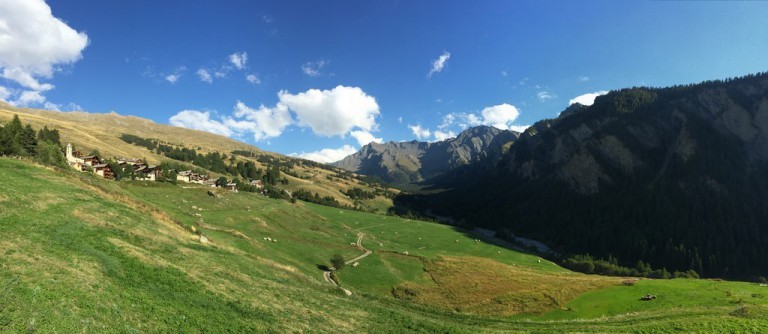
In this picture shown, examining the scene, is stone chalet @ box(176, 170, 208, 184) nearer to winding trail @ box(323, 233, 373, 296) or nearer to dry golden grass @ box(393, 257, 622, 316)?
winding trail @ box(323, 233, 373, 296)

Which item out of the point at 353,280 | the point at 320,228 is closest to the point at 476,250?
the point at 320,228

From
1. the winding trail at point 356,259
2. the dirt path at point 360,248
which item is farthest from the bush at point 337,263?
the dirt path at point 360,248

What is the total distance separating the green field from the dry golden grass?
0.37m

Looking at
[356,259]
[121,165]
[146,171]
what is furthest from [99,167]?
[356,259]

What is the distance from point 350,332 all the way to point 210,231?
47.3 m

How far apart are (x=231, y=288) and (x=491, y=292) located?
164ft

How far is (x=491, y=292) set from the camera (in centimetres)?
6869

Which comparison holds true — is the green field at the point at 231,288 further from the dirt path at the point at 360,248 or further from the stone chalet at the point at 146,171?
the stone chalet at the point at 146,171

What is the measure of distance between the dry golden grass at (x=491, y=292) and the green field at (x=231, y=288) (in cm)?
37

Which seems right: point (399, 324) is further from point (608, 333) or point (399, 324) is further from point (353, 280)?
point (353, 280)

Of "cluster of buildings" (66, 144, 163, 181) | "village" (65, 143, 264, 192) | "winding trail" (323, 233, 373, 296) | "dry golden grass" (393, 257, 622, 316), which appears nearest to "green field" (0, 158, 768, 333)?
"dry golden grass" (393, 257, 622, 316)

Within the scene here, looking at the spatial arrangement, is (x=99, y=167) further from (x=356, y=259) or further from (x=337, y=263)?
(x=337, y=263)

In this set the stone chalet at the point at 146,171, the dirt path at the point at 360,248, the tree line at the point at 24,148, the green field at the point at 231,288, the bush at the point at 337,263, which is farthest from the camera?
the stone chalet at the point at 146,171

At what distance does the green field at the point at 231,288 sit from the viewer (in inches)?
870
